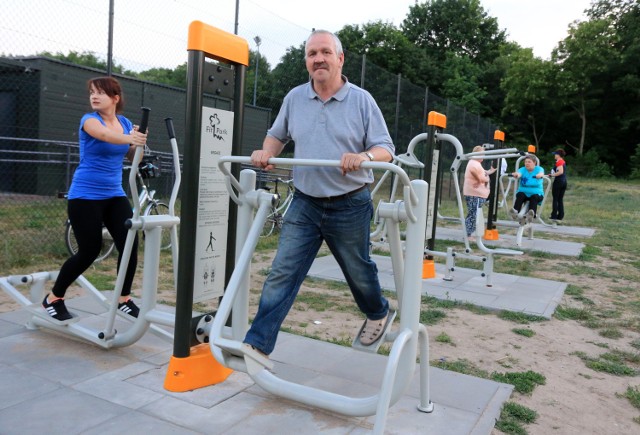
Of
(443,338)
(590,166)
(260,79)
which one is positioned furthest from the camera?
(590,166)

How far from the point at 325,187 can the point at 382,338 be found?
0.78 meters

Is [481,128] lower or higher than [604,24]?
lower

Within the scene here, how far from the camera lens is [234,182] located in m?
2.65

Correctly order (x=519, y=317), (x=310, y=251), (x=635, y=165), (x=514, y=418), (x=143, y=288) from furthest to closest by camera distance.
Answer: (x=635, y=165), (x=519, y=317), (x=143, y=288), (x=514, y=418), (x=310, y=251)


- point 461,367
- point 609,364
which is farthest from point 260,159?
point 609,364

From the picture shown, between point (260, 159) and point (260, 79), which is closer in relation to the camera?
point (260, 159)

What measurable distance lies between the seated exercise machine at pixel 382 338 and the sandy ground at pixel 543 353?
795 millimetres

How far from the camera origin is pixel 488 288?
5.80m

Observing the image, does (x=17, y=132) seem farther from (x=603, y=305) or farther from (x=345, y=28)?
(x=345, y=28)

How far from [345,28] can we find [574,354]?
142 feet

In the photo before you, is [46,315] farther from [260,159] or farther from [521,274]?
[521,274]

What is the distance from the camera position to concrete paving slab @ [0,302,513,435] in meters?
2.44

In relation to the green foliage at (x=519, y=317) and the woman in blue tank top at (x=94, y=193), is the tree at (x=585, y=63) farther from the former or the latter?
the woman in blue tank top at (x=94, y=193)

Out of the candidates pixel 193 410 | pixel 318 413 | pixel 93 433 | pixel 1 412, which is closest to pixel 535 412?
pixel 318 413
